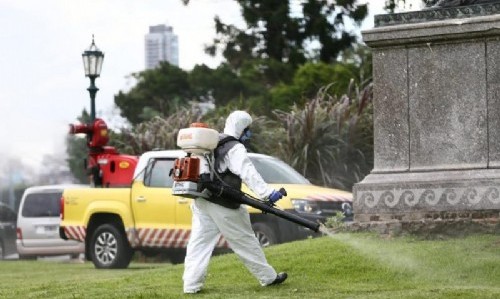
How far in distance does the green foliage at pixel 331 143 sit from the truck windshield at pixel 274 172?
16.1 ft

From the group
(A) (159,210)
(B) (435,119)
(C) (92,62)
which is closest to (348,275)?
(B) (435,119)

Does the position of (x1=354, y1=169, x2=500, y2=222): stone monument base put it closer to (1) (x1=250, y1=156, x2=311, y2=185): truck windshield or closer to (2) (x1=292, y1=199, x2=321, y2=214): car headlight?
(2) (x1=292, y1=199, x2=321, y2=214): car headlight

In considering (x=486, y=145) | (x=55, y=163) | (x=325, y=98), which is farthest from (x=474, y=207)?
(x=55, y=163)

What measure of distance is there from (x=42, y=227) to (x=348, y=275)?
59.1ft

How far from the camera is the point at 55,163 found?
5053 cm

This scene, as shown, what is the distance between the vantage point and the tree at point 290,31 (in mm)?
53906

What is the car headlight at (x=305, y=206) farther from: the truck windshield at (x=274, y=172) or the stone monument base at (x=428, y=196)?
the stone monument base at (x=428, y=196)

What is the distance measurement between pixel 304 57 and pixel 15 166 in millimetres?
14967

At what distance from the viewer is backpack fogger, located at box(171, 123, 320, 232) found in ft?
50.5

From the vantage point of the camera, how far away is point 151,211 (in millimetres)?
25172

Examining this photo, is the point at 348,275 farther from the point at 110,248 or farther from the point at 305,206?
the point at 110,248

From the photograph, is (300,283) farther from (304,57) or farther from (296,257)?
(304,57)

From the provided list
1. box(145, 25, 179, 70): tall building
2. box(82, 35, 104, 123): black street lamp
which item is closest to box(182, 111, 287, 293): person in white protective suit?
box(82, 35, 104, 123): black street lamp

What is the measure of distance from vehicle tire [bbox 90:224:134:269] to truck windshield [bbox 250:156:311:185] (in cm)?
253
